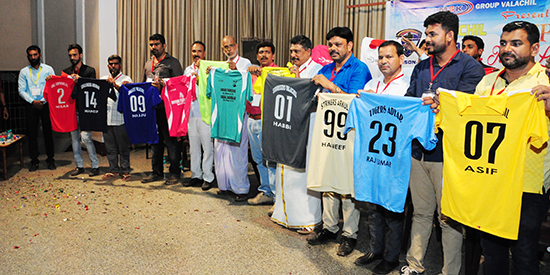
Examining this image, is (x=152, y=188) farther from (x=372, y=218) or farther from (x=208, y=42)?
(x=208, y=42)

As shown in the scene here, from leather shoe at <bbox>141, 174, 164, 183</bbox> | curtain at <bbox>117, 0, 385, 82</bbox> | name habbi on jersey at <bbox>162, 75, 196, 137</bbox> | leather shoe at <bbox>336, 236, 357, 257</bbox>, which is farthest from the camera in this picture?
curtain at <bbox>117, 0, 385, 82</bbox>

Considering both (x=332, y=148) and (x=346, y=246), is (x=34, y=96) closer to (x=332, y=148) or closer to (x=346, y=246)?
(x=332, y=148)

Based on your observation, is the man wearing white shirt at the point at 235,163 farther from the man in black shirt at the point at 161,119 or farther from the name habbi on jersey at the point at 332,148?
the name habbi on jersey at the point at 332,148

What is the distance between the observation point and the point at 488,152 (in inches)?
98.6

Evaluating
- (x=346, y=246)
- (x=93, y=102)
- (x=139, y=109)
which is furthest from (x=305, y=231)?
(x=93, y=102)

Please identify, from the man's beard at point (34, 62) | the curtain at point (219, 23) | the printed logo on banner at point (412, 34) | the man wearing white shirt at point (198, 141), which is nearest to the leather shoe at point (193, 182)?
the man wearing white shirt at point (198, 141)

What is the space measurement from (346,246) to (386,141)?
42.9 inches

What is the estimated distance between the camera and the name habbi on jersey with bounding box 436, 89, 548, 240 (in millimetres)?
2385

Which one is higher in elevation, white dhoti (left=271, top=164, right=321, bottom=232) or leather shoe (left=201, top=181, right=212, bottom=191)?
white dhoti (left=271, top=164, right=321, bottom=232)

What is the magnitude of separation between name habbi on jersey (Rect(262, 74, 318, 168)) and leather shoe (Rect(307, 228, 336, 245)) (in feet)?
2.05

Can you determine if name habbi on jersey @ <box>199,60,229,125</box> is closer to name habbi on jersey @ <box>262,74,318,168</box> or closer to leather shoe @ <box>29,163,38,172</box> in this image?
name habbi on jersey @ <box>262,74,318,168</box>

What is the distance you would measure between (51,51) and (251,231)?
19.7 ft

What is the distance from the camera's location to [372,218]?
338cm

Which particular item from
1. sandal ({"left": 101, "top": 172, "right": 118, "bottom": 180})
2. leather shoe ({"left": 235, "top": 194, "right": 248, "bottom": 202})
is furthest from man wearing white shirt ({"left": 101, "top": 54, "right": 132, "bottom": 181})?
leather shoe ({"left": 235, "top": 194, "right": 248, "bottom": 202})
